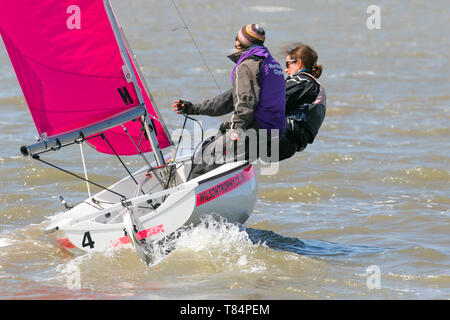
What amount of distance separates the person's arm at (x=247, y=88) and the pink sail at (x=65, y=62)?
95 centimetres

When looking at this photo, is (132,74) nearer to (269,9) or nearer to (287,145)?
(287,145)

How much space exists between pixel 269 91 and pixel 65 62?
63.1 inches

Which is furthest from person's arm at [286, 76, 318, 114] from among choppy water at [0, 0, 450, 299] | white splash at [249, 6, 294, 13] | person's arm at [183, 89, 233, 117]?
white splash at [249, 6, 294, 13]

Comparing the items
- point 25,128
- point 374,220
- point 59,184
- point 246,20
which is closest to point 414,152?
point 374,220

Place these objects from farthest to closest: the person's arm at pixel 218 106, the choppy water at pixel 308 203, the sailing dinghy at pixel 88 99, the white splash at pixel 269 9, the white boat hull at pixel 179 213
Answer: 1. the white splash at pixel 269 9
2. the person's arm at pixel 218 106
3. the sailing dinghy at pixel 88 99
4. the white boat hull at pixel 179 213
5. the choppy water at pixel 308 203

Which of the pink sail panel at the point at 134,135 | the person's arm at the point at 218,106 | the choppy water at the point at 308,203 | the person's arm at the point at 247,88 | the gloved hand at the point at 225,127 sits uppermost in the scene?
the person's arm at the point at 247,88

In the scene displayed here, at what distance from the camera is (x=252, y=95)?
5633 millimetres

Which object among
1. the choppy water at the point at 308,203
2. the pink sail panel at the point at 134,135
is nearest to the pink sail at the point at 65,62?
the pink sail panel at the point at 134,135

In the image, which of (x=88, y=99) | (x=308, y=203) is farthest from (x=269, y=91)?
(x=308, y=203)

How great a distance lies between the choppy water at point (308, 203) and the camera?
5.44 meters

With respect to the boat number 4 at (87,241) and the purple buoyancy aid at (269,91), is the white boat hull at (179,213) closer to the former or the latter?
the boat number 4 at (87,241)

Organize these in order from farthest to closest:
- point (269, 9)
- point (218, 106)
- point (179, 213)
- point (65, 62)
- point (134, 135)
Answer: point (269, 9)
point (134, 135)
point (65, 62)
point (218, 106)
point (179, 213)

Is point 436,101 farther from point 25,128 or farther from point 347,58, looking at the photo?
point 25,128

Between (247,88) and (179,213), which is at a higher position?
(247,88)
